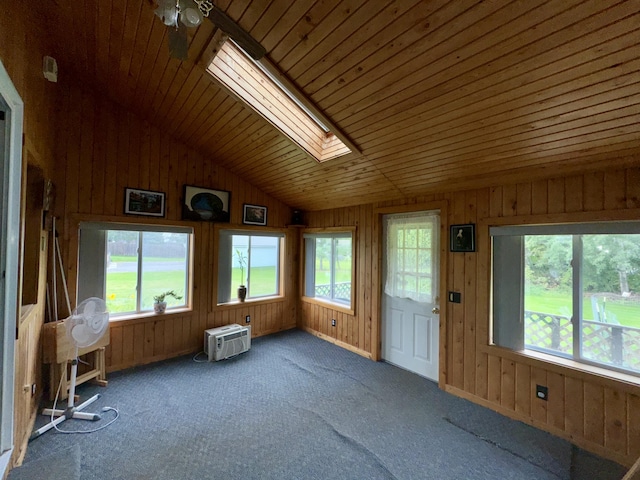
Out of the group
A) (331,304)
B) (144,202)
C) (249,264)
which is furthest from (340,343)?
(144,202)

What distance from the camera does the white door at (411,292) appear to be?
10.9 feet

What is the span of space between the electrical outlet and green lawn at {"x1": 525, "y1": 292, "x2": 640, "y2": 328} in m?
0.66

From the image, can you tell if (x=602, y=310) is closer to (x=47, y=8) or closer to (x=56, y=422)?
(x=56, y=422)

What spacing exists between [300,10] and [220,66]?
1.08m

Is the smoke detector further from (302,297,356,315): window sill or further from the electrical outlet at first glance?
the electrical outlet

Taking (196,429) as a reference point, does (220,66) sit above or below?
above

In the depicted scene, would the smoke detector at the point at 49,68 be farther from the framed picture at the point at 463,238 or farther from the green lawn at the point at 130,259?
the framed picture at the point at 463,238

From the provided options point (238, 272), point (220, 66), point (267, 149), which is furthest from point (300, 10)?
point (238, 272)

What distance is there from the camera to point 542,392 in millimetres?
2459

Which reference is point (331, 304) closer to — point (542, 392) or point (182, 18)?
point (542, 392)

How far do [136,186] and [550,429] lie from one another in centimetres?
495

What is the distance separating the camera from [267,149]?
3.37 metres

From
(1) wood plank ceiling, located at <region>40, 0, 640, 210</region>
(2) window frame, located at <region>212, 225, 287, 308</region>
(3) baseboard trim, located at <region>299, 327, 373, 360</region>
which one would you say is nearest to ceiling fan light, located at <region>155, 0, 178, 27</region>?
(1) wood plank ceiling, located at <region>40, 0, 640, 210</region>

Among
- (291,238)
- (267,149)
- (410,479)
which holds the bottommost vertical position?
(410,479)
